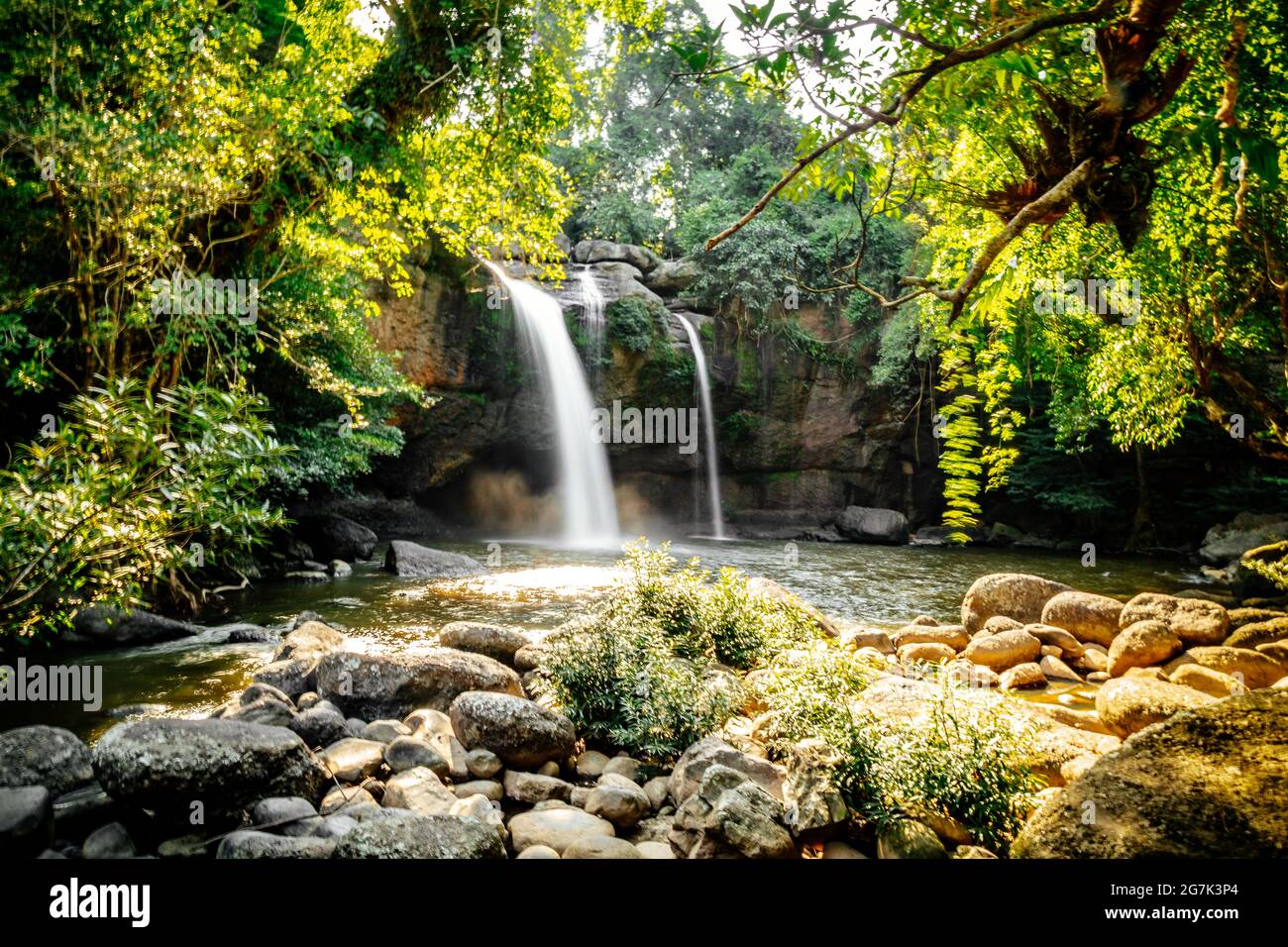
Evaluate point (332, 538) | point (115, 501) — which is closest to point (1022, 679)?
point (115, 501)

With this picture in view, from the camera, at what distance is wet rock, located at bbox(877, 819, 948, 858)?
3412 mm

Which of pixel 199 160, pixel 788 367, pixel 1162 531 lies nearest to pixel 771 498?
pixel 788 367

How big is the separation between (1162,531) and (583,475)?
19.8m

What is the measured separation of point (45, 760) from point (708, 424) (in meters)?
21.9

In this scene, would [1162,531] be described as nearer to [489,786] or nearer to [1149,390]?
[1149,390]

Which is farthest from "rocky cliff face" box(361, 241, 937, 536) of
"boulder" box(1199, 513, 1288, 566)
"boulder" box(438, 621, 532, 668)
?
"boulder" box(438, 621, 532, 668)

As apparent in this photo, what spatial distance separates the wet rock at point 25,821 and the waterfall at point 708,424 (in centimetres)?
2131

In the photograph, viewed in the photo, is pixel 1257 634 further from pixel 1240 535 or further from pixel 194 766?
pixel 1240 535

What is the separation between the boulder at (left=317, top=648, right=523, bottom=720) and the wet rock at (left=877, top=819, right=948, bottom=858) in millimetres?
3877

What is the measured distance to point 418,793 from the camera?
442cm

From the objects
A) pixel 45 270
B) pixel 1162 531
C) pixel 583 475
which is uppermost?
pixel 45 270

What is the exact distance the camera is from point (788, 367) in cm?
2505
